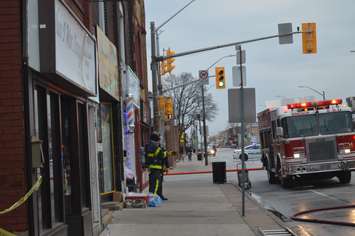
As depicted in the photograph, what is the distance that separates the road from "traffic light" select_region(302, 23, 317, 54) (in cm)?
508

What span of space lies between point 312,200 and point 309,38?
8986 millimetres

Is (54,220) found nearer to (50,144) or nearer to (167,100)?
(50,144)

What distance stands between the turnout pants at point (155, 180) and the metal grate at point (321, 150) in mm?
5974

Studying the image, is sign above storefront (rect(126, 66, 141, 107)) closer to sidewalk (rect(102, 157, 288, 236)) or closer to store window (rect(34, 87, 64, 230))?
sidewalk (rect(102, 157, 288, 236))

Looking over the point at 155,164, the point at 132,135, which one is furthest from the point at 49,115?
the point at 132,135

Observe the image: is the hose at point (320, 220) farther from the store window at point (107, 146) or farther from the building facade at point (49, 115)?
the store window at point (107, 146)

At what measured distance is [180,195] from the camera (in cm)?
2020

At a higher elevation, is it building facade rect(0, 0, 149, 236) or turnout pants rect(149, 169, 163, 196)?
building facade rect(0, 0, 149, 236)

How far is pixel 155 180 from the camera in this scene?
17719mm

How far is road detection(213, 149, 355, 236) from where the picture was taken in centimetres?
1180

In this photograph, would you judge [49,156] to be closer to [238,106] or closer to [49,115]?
[49,115]

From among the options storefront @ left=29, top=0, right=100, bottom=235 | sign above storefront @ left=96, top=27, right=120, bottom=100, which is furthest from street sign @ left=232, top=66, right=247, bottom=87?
storefront @ left=29, top=0, right=100, bottom=235

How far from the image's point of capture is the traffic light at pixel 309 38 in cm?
2423

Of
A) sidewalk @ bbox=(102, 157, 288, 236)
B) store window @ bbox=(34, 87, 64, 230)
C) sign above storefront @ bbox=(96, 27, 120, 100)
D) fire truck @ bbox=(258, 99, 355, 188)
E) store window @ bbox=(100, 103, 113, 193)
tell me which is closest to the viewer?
store window @ bbox=(34, 87, 64, 230)
